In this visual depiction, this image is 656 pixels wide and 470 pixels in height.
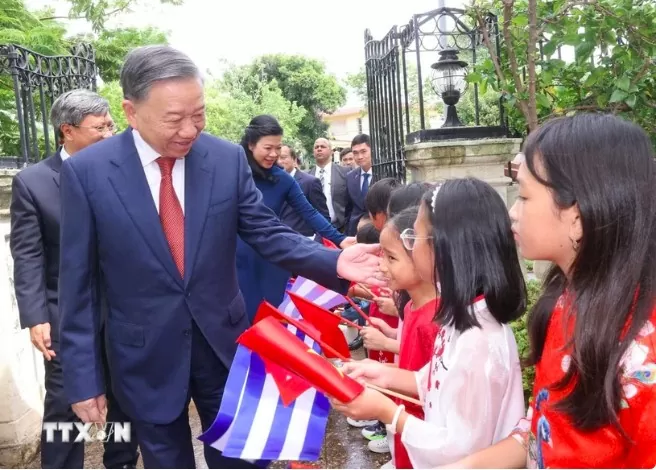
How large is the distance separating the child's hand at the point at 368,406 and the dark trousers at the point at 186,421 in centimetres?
84

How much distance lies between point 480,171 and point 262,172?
1595 mm

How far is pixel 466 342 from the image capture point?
5.80ft

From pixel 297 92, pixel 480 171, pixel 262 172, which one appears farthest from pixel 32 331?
pixel 297 92

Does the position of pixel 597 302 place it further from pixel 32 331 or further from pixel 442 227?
pixel 32 331

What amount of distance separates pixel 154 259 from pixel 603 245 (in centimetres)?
153

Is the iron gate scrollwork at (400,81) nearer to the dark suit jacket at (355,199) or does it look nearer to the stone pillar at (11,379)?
the dark suit jacket at (355,199)

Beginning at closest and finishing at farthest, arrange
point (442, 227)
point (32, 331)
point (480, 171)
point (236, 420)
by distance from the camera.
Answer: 1. point (442, 227)
2. point (236, 420)
3. point (32, 331)
4. point (480, 171)

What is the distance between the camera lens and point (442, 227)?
1.91m

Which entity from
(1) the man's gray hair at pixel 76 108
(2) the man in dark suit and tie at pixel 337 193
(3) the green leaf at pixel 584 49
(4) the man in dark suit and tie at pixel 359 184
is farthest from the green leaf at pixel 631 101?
(2) the man in dark suit and tie at pixel 337 193

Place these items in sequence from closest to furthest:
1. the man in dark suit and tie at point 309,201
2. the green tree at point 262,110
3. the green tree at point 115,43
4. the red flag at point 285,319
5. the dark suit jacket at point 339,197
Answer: the red flag at point 285,319 → the man in dark suit and tie at point 309,201 → the dark suit jacket at point 339,197 → the green tree at point 115,43 → the green tree at point 262,110

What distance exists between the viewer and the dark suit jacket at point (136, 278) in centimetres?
229

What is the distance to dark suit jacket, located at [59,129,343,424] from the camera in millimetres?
2293

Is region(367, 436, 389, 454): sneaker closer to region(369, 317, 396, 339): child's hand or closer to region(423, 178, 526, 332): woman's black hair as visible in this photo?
region(369, 317, 396, 339): child's hand

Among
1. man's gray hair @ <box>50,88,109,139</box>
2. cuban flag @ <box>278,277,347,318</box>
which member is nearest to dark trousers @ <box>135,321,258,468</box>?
cuban flag @ <box>278,277,347,318</box>
